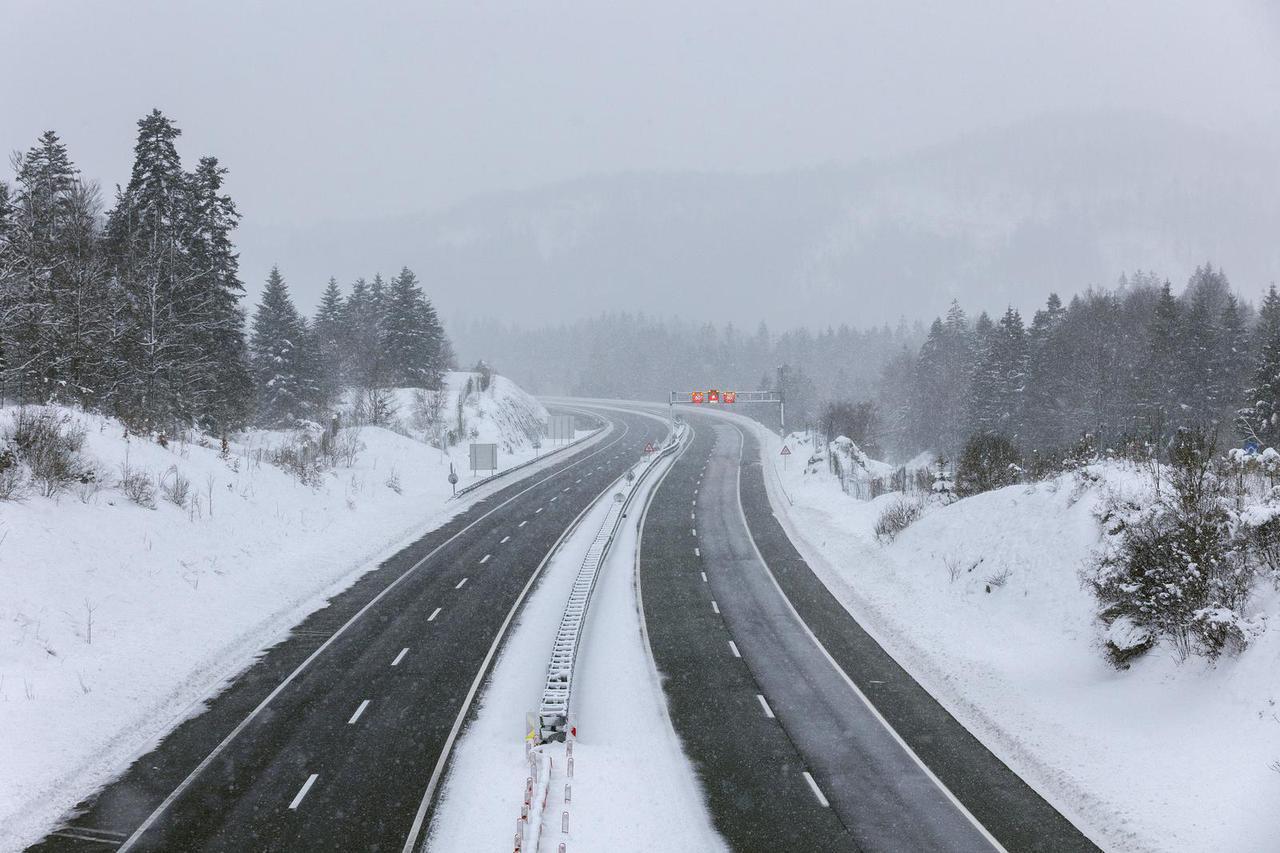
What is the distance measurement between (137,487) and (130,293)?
2259cm

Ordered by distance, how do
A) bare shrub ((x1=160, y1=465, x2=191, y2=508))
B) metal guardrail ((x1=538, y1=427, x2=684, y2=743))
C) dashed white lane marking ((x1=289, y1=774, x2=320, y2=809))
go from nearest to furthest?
dashed white lane marking ((x1=289, y1=774, x2=320, y2=809)) → metal guardrail ((x1=538, y1=427, x2=684, y2=743)) → bare shrub ((x1=160, y1=465, x2=191, y2=508))

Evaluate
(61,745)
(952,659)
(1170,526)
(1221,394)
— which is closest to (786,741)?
(952,659)

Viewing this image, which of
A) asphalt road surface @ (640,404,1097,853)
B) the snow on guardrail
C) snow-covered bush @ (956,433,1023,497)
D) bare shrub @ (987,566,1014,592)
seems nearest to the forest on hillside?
snow-covered bush @ (956,433,1023,497)

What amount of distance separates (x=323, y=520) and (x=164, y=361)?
1621 cm

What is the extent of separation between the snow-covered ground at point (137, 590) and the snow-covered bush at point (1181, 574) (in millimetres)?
19699

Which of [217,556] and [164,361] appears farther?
[164,361]

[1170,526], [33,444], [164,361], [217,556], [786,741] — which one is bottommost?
[786,741]

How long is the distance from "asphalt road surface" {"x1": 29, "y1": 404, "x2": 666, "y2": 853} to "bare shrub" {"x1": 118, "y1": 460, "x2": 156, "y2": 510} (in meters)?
6.53

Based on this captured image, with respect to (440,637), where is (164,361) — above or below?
above

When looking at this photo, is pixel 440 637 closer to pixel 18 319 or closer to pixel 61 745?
pixel 61 745

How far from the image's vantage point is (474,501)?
4300 centimetres

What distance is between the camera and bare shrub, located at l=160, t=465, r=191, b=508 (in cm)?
2511

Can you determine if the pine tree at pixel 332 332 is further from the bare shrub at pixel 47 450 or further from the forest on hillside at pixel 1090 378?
the bare shrub at pixel 47 450

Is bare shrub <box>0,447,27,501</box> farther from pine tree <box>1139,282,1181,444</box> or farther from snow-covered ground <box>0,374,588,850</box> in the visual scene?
pine tree <box>1139,282,1181,444</box>
